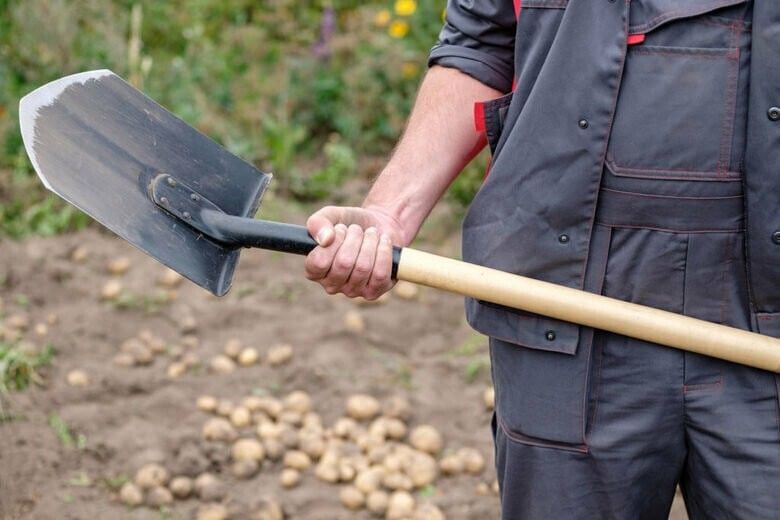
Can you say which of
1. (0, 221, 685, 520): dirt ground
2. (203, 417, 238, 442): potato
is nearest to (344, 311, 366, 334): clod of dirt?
(0, 221, 685, 520): dirt ground

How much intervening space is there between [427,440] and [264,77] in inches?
110

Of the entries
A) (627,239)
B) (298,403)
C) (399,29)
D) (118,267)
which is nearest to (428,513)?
(298,403)

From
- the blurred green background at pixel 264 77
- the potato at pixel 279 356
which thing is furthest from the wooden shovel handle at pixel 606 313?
the blurred green background at pixel 264 77

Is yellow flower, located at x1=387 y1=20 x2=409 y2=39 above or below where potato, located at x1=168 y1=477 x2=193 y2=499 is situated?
above

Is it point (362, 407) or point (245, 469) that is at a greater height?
point (362, 407)

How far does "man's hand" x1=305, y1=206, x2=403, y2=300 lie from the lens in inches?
68.8

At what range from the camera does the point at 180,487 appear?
307 centimetres

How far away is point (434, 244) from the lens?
179 inches

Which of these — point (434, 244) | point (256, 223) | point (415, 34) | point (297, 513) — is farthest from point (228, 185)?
point (415, 34)

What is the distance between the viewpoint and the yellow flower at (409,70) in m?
5.21

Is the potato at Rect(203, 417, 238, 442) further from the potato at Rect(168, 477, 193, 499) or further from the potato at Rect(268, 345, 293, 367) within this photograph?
the potato at Rect(268, 345, 293, 367)

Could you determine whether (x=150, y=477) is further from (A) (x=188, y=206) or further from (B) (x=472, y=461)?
(A) (x=188, y=206)

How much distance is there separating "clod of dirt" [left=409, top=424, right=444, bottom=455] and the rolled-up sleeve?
168 cm

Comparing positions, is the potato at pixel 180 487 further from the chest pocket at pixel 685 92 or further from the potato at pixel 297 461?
the chest pocket at pixel 685 92
